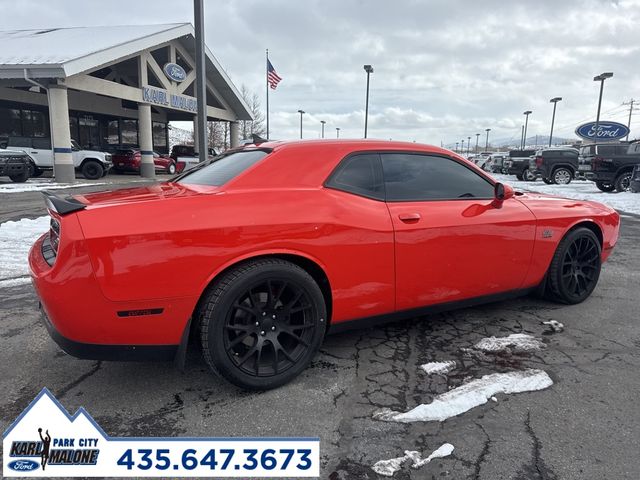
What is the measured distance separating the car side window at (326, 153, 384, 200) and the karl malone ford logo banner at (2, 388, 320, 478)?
5.15 ft

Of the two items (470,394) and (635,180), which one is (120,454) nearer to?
(470,394)

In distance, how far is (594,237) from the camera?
4.26 metres

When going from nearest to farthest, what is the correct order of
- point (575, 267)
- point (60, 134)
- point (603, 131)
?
point (575, 267) < point (60, 134) < point (603, 131)

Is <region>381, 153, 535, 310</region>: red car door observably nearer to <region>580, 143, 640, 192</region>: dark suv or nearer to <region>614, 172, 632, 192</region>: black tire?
<region>580, 143, 640, 192</region>: dark suv

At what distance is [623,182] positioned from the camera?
1598 centimetres

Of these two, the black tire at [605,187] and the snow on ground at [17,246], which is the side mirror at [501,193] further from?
the black tire at [605,187]

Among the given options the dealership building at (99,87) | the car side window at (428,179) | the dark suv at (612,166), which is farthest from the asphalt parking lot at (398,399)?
the dealership building at (99,87)

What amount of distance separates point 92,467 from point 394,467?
4.42 feet

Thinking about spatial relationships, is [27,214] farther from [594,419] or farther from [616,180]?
[616,180]

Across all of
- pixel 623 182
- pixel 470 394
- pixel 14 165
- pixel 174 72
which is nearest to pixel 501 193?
pixel 470 394

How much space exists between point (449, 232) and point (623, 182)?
16.1 meters

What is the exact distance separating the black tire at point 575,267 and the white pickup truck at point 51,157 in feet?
61.3

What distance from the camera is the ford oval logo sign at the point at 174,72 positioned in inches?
899

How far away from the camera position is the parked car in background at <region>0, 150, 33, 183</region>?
49.6 feet
